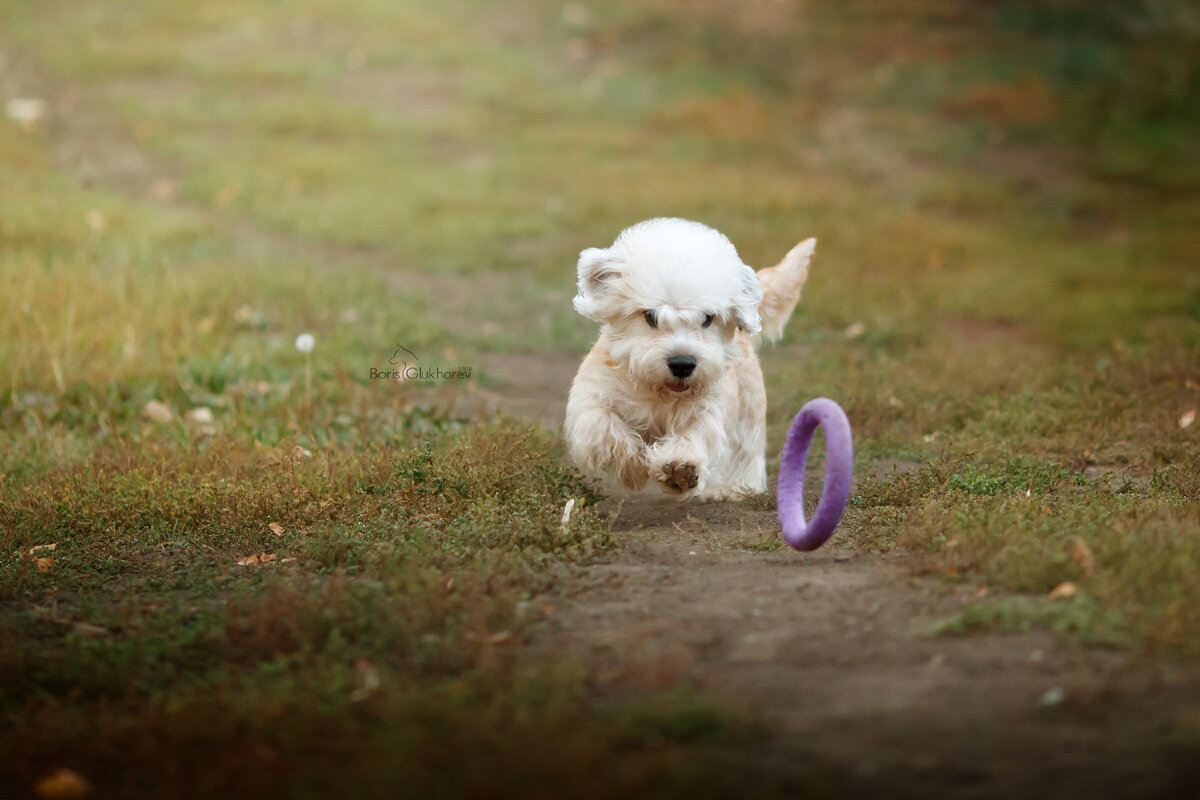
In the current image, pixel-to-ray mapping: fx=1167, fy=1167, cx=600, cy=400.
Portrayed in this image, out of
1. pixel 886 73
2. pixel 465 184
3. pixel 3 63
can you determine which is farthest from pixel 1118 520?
pixel 3 63

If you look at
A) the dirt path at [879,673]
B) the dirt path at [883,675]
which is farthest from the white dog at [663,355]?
the dirt path at [883,675]

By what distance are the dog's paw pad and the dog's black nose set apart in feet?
1.36

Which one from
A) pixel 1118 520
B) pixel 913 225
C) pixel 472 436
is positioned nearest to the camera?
pixel 1118 520

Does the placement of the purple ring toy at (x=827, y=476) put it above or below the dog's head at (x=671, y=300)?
below

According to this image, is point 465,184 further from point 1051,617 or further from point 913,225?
point 1051,617

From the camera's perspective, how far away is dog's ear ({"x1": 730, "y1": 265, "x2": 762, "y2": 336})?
18.6ft

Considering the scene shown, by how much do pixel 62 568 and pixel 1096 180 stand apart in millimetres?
14668

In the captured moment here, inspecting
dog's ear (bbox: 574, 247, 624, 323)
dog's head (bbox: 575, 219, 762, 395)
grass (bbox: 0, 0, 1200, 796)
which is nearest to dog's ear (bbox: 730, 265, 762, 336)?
dog's head (bbox: 575, 219, 762, 395)

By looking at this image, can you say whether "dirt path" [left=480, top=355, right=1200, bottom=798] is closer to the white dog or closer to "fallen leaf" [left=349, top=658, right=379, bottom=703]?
"fallen leaf" [left=349, top=658, right=379, bottom=703]

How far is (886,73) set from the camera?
20.4m

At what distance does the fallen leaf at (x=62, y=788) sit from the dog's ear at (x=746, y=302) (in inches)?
141

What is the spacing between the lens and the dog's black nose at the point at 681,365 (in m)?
5.42

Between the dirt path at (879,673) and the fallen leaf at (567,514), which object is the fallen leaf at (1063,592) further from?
the fallen leaf at (567,514)

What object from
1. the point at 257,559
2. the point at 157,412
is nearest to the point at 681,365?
the point at 257,559
